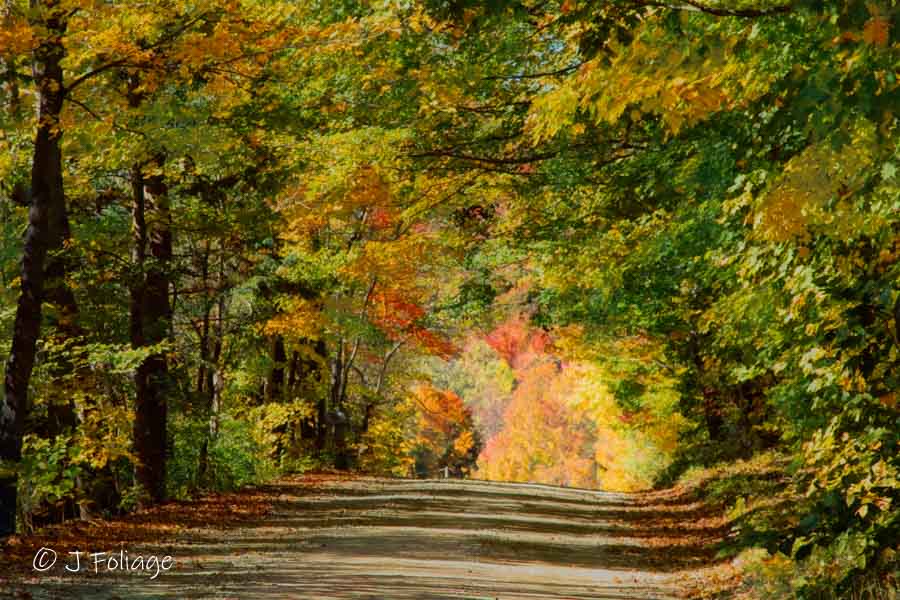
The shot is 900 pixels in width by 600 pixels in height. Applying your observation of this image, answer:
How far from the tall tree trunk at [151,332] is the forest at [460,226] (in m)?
0.05

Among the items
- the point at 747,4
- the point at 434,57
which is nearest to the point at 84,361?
the point at 434,57

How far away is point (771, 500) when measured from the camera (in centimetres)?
1647

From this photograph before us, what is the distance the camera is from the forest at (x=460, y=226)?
21.8 ft

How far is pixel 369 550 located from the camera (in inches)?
508

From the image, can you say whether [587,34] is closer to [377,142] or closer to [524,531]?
[377,142]

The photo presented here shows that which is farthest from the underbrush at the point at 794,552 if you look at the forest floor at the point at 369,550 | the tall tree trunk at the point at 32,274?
the tall tree trunk at the point at 32,274

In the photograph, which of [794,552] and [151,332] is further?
[151,332]
